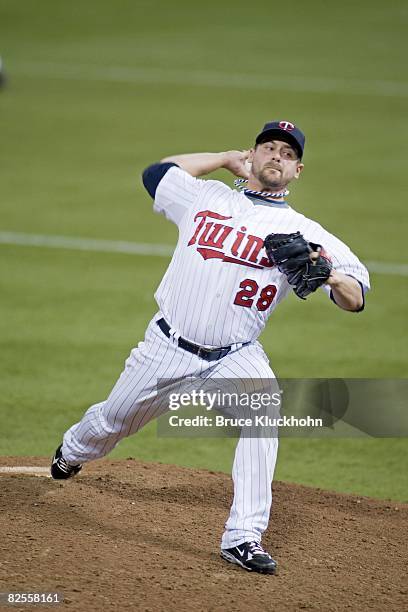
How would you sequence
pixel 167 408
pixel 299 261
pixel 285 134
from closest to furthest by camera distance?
1. pixel 299 261
2. pixel 285 134
3. pixel 167 408

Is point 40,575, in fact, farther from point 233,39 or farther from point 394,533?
point 233,39

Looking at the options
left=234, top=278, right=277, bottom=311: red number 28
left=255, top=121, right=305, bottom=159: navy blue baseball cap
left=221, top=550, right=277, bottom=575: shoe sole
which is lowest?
left=221, top=550, right=277, bottom=575: shoe sole

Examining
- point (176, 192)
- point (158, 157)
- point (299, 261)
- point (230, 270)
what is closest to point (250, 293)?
point (230, 270)

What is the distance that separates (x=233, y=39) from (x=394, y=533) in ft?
65.2

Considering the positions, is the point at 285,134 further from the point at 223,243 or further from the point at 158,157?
the point at 158,157

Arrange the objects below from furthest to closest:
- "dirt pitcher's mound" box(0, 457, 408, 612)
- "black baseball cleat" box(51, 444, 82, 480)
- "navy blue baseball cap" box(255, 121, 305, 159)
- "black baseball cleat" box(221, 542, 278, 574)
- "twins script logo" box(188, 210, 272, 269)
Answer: "black baseball cleat" box(51, 444, 82, 480)
"navy blue baseball cap" box(255, 121, 305, 159)
"twins script logo" box(188, 210, 272, 269)
"black baseball cleat" box(221, 542, 278, 574)
"dirt pitcher's mound" box(0, 457, 408, 612)

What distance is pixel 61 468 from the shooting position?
5727 mm

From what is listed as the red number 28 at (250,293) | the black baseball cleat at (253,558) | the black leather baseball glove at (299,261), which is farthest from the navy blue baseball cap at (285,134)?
the black baseball cleat at (253,558)

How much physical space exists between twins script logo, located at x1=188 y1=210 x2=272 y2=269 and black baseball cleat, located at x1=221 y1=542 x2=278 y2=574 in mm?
1252

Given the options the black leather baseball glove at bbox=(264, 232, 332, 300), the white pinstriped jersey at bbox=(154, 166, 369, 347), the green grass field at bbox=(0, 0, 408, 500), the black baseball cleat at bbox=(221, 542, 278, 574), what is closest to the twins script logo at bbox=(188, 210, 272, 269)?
the white pinstriped jersey at bbox=(154, 166, 369, 347)

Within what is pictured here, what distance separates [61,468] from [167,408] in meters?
0.74

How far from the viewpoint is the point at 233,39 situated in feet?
79.4

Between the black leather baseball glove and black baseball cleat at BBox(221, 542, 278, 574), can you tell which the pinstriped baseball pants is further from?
the black leather baseball glove

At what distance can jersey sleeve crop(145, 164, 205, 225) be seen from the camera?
17.9 ft
